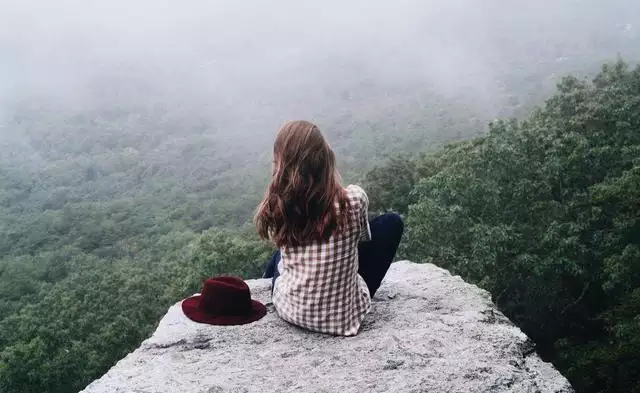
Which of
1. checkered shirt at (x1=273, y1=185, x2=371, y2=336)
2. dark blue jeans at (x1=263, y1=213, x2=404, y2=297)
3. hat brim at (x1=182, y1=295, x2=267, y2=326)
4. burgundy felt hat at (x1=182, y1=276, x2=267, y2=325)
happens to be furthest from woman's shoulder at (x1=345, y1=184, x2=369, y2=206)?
hat brim at (x1=182, y1=295, x2=267, y2=326)

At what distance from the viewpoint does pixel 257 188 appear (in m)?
67.1

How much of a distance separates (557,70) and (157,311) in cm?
10304

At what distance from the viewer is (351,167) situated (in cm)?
6700

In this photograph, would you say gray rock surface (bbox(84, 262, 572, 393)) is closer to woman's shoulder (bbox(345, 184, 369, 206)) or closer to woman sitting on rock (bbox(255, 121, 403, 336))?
woman sitting on rock (bbox(255, 121, 403, 336))

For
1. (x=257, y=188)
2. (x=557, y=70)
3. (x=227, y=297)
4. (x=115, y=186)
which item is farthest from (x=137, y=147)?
(x=227, y=297)

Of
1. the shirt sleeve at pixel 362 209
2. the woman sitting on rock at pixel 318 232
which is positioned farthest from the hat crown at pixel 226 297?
the shirt sleeve at pixel 362 209

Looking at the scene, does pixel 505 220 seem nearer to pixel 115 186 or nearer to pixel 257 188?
pixel 257 188

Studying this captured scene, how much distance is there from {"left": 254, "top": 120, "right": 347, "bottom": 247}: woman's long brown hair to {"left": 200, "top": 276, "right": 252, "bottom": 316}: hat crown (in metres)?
0.69

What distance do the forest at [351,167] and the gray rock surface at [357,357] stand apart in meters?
7.33

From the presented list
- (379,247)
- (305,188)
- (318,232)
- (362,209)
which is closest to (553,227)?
(379,247)

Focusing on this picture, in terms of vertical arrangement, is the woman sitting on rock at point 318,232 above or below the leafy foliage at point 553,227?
above

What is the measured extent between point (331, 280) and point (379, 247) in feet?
1.74

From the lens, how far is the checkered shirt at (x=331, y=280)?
4312 mm

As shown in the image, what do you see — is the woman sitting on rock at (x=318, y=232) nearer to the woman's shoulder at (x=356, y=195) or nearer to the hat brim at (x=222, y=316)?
the woman's shoulder at (x=356, y=195)
